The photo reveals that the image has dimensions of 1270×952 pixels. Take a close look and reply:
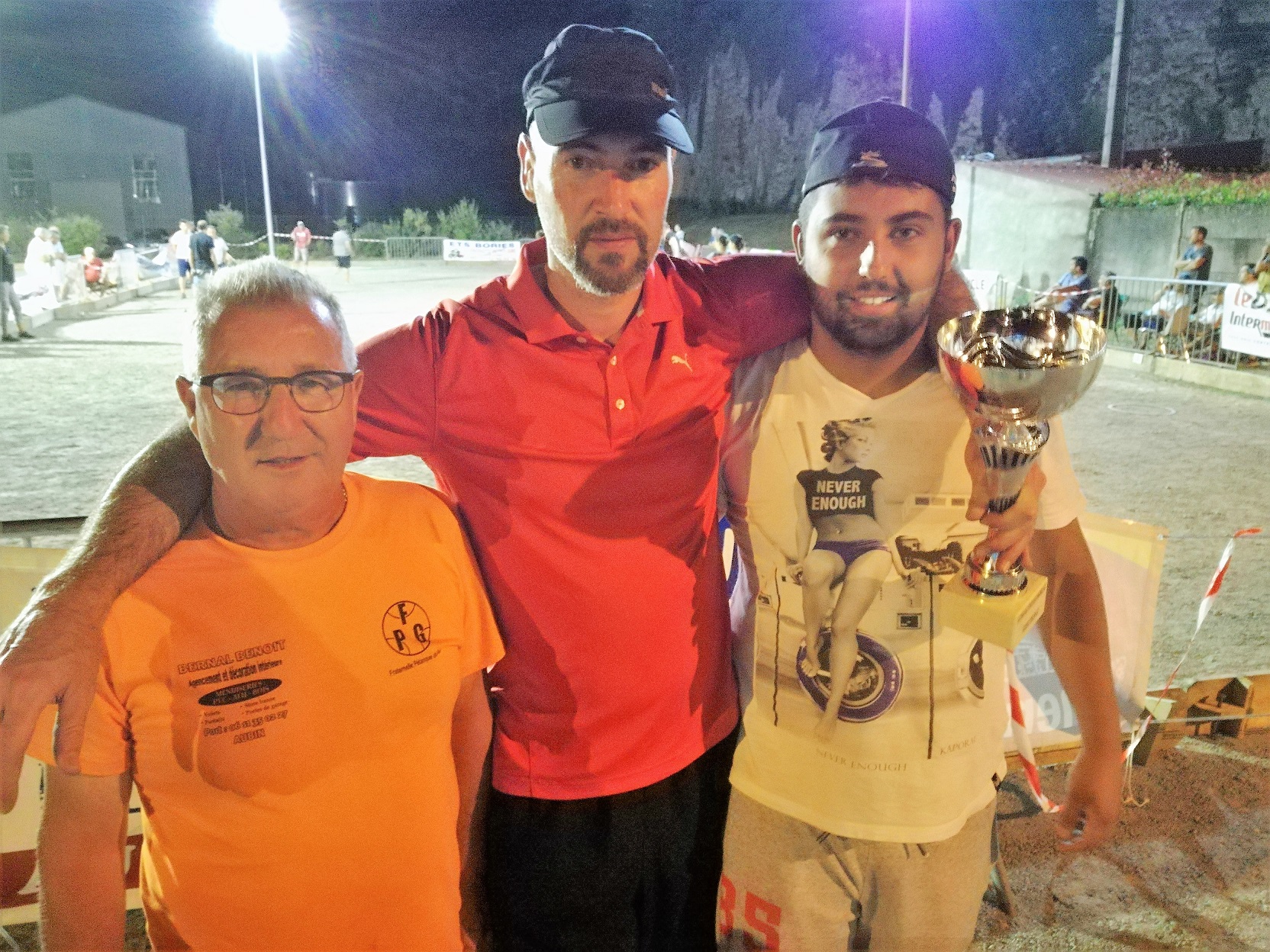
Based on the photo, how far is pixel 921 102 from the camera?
5156cm

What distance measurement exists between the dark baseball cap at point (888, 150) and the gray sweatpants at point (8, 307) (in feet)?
57.0

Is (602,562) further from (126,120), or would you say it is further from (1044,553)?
(126,120)

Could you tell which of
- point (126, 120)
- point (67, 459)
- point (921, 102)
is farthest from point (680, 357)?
point (921, 102)

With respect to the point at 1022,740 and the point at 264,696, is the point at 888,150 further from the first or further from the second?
the point at 1022,740

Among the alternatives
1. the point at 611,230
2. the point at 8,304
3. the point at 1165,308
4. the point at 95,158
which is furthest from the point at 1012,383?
the point at 95,158

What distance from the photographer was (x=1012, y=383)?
169 cm

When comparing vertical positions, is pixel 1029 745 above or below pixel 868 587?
below

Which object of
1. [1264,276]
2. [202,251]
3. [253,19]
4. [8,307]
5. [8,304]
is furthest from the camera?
[253,19]

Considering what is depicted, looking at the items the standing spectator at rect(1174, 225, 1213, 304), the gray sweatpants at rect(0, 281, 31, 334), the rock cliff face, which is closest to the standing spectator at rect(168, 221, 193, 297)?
the gray sweatpants at rect(0, 281, 31, 334)

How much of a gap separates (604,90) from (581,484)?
2.84 ft

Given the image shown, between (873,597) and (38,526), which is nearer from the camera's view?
(873,597)

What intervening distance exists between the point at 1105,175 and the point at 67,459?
21828mm

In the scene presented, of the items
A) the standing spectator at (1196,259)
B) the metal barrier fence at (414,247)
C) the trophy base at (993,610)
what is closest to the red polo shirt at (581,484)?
the trophy base at (993,610)

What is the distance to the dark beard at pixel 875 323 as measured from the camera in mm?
1873
